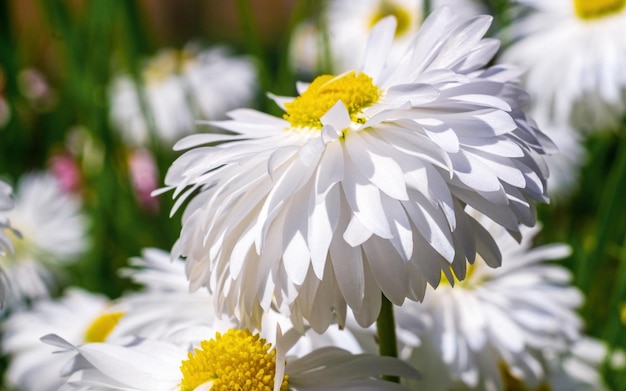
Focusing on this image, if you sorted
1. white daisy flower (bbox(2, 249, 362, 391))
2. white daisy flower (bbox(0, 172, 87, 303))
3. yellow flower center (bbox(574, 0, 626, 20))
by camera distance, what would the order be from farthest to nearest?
white daisy flower (bbox(0, 172, 87, 303)) < yellow flower center (bbox(574, 0, 626, 20)) < white daisy flower (bbox(2, 249, 362, 391))

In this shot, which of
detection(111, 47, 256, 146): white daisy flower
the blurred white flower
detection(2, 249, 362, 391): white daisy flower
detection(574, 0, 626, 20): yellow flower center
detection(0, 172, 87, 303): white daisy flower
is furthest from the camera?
detection(111, 47, 256, 146): white daisy flower

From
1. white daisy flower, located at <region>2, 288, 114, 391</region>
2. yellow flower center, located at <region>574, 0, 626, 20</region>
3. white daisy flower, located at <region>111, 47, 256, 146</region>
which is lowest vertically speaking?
white daisy flower, located at <region>2, 288, 114, 391</region>

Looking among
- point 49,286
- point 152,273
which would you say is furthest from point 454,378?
point 49,286

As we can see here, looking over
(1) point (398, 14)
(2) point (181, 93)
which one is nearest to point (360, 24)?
(1) point (398, 14)

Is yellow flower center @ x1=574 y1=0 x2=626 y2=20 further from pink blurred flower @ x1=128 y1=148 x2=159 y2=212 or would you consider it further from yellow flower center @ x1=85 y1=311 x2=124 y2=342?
pink blurred flower @ x1=128 y1=148 x2=159 y2=212

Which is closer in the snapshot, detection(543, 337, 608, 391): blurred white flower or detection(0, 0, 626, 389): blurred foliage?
detection(543, 337, 608, 391): blurred white flower

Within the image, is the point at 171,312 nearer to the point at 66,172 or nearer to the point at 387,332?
the point at 387,332

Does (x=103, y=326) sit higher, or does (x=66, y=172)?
(x=66, y=172)

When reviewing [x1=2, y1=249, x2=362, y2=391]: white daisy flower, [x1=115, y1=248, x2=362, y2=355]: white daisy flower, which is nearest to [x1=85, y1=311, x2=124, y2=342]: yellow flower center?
[x1=2, y1=249, x2=362, y2=391]: white daisy flower
